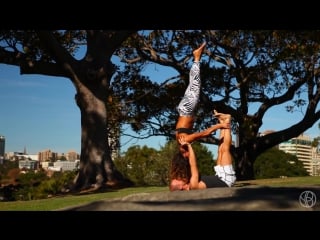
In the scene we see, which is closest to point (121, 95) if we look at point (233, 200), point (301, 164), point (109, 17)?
point (301, 164)

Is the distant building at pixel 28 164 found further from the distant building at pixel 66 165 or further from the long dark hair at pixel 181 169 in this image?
the long dark hair at pixel 181 169

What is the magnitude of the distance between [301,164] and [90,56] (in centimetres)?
675

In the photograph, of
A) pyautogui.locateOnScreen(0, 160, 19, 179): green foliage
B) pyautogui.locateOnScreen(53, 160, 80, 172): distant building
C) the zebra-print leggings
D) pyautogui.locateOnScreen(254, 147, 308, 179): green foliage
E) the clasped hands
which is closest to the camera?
the clasped hands

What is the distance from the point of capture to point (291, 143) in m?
15.1

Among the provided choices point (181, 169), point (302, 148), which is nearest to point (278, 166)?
point (302, 148)

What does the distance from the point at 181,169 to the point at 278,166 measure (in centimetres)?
1145

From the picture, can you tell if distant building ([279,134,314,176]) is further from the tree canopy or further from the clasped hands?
the clasped hands

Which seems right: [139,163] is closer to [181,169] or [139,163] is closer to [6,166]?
[6,166]

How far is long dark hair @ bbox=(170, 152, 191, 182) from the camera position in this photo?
231 inches

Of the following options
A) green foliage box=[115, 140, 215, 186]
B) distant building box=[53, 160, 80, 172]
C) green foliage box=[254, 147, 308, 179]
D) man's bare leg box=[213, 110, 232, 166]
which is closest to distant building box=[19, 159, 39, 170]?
distant building box=[53, 160, 80, 172]

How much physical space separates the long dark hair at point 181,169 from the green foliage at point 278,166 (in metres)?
7.22

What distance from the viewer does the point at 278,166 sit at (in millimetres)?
16641

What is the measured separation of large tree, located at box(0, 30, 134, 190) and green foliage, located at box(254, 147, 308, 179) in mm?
5746

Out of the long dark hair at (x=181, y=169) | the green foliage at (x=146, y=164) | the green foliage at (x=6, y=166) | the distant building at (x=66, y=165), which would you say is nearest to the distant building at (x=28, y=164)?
the green foliage at (x=6, y=166)
